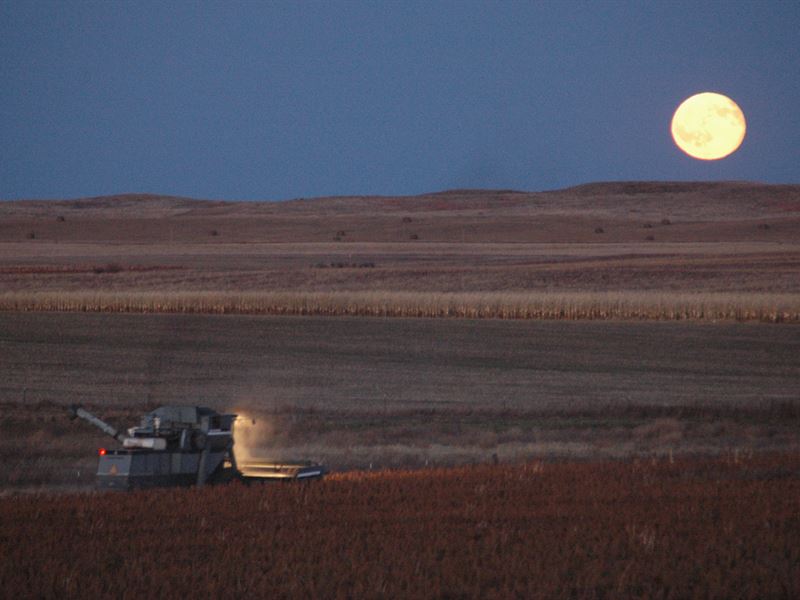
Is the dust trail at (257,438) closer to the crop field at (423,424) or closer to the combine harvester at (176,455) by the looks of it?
the crop field at (423,424)

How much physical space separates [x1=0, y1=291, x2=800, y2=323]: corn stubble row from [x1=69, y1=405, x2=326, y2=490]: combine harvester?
30089 millimetres

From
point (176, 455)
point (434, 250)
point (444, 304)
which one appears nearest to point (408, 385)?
point (176, 455)

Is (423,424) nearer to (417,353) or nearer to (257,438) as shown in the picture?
(257,438)

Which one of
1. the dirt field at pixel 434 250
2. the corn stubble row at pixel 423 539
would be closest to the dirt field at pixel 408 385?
the corn stubble row at pixel 423 539

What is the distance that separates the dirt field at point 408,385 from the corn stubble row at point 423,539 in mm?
5286

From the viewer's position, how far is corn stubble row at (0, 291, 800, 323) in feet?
150

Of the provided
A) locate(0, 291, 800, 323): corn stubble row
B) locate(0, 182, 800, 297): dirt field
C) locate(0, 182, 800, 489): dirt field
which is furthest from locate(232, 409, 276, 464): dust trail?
locate(0, 182, 800, 297): dirt field

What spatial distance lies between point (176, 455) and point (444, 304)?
31.9 metres

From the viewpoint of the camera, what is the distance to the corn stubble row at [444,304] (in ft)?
150

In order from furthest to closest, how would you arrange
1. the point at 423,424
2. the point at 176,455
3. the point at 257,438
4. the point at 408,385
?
the point at 408,385 < the point at 423,424 < the point at 257,438 < the point at 176,455

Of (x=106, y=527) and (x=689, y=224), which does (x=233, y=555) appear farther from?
(x=689, y=224)

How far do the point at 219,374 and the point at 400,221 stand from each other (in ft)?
283

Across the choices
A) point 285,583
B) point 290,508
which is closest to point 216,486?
point 290,508

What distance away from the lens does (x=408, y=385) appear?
30.1 meters
